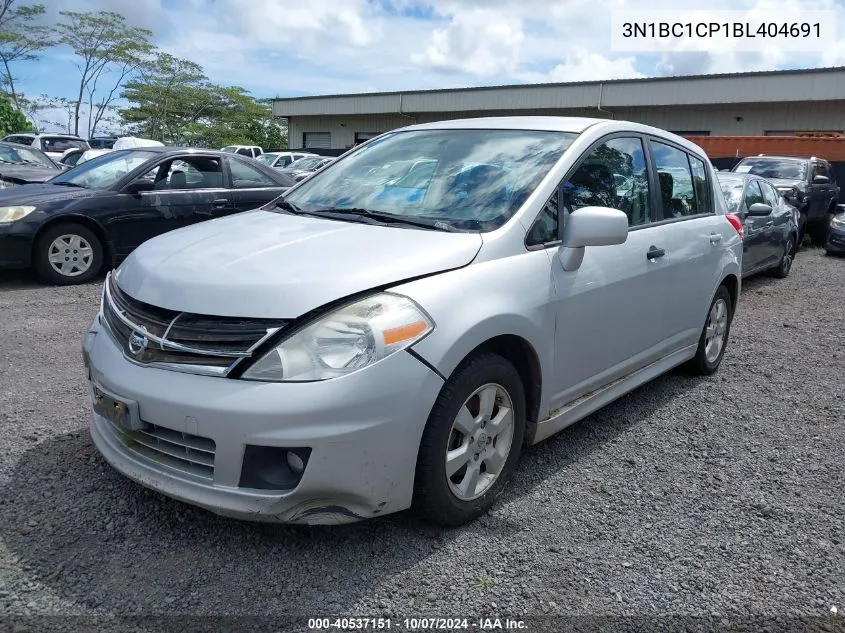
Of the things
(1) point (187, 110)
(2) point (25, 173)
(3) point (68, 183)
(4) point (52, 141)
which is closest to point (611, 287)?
Answer: (3) point (68, 183)

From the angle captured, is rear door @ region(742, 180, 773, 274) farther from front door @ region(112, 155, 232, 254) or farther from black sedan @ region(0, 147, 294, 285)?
front door @ region(112, 155, 232, 254)

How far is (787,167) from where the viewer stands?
1419cm

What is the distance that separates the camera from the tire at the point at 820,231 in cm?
1468

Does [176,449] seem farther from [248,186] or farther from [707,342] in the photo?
[248,186]

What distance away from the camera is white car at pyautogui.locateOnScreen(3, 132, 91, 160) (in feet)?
72.1

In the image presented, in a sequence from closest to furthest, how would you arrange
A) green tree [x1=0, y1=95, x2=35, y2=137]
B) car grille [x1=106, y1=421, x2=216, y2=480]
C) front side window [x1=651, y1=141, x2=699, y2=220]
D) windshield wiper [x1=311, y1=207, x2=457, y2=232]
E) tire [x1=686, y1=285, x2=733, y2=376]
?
car grille [x1=106, y1=421, x2=216, y2=480] → windshield wiper [x1=311, y1=207, x2=457, y2=232] → front side window [x1=651, y1=141, x2=699, y2=220] → tire [x1=686, y1=285, x2=733, y2=376] → green tree [x1=0, y1=95, x2=35, y2=137]

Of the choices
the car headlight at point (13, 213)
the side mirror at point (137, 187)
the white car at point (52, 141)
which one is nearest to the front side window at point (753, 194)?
the side mirror at point (137, 187)

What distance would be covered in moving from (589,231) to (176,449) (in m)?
1.89

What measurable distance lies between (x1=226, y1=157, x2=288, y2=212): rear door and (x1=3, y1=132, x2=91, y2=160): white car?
1620 centimetres

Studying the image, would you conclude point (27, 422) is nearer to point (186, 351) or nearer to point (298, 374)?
point (186, 351)

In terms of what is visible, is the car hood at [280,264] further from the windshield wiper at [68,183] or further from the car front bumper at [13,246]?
the windshield wiper at [68,183]

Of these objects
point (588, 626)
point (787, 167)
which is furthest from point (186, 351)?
point (787, 167)

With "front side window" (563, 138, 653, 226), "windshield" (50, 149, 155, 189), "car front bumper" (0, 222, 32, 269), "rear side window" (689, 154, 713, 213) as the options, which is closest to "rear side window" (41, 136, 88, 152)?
"windshield" (50, 149, 155, 189)

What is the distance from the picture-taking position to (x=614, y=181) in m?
3.76
